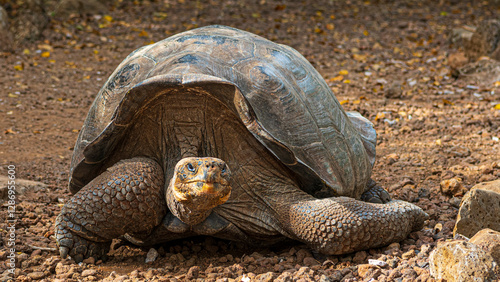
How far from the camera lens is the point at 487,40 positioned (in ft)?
27.7

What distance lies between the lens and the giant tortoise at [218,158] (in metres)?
3.08

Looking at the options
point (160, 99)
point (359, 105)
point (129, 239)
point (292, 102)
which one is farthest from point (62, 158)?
point (359, 105)

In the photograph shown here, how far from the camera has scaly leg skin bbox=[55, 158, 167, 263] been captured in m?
3.08

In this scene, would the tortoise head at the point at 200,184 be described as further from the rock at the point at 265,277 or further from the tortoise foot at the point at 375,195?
the tortoise foot at the point at 375,195

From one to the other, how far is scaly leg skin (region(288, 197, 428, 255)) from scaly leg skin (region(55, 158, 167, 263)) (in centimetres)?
86

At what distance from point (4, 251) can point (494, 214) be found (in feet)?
9.79

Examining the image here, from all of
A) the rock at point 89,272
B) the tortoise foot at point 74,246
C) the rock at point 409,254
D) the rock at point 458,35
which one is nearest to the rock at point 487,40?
the rock at point 458,35

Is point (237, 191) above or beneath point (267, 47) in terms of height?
beneath

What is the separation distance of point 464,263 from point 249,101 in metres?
1.47

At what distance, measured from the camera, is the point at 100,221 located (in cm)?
311

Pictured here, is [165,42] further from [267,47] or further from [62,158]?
[62,158]

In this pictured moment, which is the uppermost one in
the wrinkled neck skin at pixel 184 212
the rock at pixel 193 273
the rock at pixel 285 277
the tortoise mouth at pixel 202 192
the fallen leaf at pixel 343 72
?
the tortoise mouth at pixel 202 192

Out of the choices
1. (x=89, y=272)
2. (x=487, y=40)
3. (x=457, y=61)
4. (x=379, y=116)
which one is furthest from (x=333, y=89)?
(x=89, y=272)

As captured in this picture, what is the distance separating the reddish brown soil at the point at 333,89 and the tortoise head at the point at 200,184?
0.40 metres
